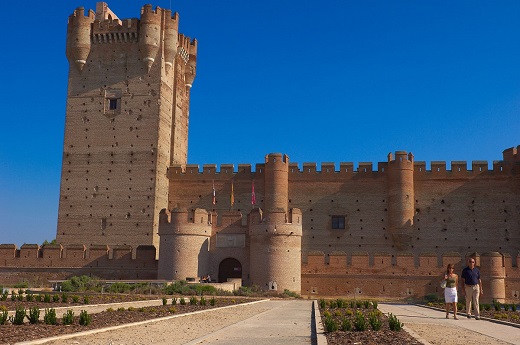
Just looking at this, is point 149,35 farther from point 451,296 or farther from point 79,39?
point 451,296

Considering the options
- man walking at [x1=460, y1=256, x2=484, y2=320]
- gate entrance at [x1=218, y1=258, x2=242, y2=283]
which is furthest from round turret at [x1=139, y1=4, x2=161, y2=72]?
man walking at [x1=460, y1=256, x2=484, y2=320]

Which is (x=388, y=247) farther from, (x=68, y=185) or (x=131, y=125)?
(x=68, y=185)

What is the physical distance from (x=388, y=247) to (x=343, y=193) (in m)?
4.15

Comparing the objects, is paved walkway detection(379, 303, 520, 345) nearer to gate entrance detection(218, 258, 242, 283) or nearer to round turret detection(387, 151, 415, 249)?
gate entrance detection(218, 258, 242, 283)

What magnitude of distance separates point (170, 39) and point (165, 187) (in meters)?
9.05

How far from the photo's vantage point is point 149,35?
120 feet

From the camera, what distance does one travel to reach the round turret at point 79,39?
37281mm

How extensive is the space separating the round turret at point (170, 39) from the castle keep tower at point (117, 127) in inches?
2.4

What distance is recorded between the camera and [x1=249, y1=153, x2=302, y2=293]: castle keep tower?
28.1m

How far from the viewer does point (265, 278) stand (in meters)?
28.1

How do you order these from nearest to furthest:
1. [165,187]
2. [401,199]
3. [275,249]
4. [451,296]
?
[451,296], [275,249], [401,199], [165,187]

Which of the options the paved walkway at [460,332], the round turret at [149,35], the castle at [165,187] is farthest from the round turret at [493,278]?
the round turret at [149,35]

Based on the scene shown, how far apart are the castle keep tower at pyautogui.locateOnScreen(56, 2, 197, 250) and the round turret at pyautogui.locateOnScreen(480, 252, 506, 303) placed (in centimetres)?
1792

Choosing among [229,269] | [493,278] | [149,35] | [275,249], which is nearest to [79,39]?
[149,35]
